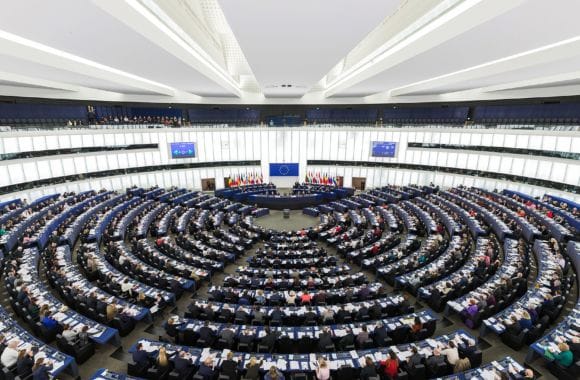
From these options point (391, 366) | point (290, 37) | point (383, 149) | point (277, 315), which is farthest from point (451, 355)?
point (383, 149)

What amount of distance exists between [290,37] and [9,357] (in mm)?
13244

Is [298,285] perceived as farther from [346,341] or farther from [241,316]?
[346,341]

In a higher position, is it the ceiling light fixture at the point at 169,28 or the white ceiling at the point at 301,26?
the ceiling light fixture at the point at 169,28

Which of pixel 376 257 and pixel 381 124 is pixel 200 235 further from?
pixel 381 124

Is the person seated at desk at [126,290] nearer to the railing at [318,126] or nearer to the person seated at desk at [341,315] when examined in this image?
the person seated at desk at [341,315]

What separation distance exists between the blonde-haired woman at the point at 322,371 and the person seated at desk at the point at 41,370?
7.12 meters

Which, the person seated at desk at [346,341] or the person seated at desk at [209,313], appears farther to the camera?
the person seated at desk at [209,313]

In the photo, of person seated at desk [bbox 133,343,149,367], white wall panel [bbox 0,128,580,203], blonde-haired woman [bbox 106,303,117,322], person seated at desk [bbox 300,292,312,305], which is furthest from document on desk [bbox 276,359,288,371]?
white wall panel [bbox 0,128,580,203]

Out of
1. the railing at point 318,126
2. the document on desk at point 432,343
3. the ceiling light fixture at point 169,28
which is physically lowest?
the document on desk at point 432,343

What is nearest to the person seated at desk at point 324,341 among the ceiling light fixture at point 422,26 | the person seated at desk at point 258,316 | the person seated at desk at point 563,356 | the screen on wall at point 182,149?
the person seated at desk at point 258,316

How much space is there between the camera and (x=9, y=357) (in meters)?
7.74

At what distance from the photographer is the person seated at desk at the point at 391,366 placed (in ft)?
25.3

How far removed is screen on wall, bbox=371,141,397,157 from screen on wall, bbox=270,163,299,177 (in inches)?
399

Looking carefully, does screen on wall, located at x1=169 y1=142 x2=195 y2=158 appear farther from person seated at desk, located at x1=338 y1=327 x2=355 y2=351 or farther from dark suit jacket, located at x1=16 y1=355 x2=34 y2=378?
person seated at desk, located at x1=338 y1=327 x2=355 y2=351
